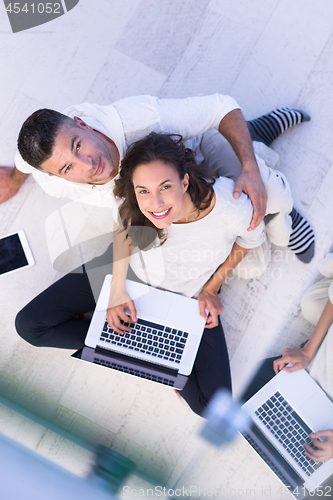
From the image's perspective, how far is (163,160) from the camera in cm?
113

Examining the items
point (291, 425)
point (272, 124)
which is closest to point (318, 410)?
point (291, 425)

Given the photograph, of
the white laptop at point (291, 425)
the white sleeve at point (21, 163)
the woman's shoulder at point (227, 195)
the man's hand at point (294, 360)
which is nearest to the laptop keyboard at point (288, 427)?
the white laptop at point (291, 425)

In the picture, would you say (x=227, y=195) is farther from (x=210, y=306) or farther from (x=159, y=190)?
(x=210, y=306)

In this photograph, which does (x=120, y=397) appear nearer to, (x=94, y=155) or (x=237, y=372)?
(x=237, y=372)

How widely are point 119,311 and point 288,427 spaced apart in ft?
2.66

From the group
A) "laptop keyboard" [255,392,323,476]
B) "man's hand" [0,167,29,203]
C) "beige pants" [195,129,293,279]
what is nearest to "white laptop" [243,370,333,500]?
"laptop keyboard" [255,392,323,476]

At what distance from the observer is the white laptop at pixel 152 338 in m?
1.40

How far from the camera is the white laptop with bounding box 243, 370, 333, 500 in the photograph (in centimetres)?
133

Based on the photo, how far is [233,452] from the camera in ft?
5.23

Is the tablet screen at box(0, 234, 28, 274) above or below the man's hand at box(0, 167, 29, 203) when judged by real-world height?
below

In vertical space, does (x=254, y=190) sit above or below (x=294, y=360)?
above

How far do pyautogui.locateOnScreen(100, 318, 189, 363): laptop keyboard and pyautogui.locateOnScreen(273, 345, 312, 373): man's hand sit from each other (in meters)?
0.42

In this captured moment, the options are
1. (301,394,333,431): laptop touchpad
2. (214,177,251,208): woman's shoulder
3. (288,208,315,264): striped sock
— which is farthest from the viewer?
(288,208,315,264): striped sock

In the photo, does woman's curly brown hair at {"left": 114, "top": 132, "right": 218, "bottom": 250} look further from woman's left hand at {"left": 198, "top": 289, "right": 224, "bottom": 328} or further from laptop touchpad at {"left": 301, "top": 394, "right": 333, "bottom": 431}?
laptop touchpad at {"left": 301, "top": 394, "right": 333, "bottom": 431}
